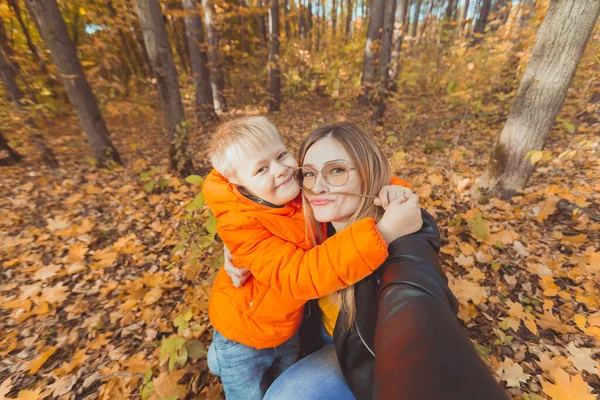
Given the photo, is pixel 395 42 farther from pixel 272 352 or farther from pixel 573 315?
pixel 272 352

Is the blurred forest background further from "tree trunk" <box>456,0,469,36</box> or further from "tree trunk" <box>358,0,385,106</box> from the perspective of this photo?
"tree trunk" <box>456,0,469,36</box>

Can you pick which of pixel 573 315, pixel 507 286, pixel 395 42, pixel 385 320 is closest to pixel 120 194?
pixel 385 320

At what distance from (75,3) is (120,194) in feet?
18.4

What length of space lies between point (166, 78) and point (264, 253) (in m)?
4.31

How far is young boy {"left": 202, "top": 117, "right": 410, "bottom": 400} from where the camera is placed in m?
1.23

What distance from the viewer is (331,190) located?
1.45 meters

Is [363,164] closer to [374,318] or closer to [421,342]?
[374,318]

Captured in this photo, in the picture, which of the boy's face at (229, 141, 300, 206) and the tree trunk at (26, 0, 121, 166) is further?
the tree trunk at (26, 0, 121, 166)

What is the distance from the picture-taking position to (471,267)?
2.72m

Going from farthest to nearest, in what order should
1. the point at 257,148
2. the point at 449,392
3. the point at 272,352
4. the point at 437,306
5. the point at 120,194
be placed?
the point at 120,194 → the point at 272,352 → the point at 257,148 → the point at 437,306 → the point at 449,392

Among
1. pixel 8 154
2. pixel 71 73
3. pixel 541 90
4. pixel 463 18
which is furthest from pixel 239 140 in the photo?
pixel 463 18

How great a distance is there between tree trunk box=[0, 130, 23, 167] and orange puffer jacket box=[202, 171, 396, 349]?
6900 millimetres

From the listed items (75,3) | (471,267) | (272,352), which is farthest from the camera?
(75,3)

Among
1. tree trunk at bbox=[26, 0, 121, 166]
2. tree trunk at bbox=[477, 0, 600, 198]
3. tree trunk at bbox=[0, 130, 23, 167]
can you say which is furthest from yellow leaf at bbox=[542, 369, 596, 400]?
tree trunk at bbox=[0, 130, 23, 167]
